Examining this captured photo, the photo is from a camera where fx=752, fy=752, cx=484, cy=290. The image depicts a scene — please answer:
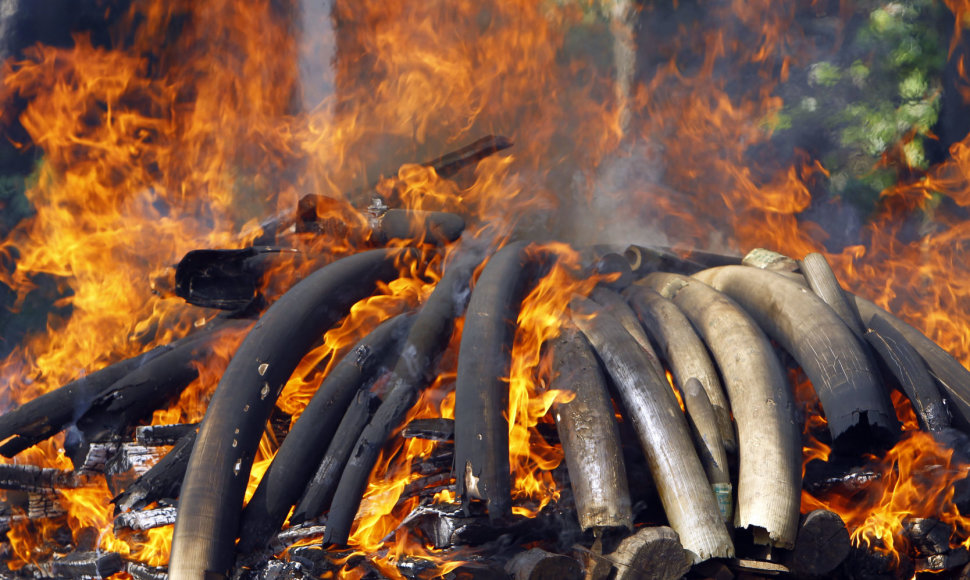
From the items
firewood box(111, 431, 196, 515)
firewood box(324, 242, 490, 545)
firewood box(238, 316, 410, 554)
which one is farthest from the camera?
firewood box(111, 431, 196, 515)

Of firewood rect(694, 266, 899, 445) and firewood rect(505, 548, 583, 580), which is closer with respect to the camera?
firewood rect(505, 548, 583, 580)

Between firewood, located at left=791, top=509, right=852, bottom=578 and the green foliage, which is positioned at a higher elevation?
the green foliage

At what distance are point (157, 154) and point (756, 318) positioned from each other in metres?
10.2

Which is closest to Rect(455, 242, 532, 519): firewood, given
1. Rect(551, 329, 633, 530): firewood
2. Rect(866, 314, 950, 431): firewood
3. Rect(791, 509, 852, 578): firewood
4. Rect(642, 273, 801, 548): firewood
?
Rect(551, 329, 633, 530): firewood

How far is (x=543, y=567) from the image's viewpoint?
12.8ft

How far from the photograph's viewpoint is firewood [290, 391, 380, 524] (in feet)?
16.3

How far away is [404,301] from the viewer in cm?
698

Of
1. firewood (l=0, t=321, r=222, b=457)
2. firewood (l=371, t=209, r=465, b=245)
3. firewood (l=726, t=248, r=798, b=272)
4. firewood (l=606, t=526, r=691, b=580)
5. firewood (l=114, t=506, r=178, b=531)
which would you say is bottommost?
firewood (l=606, t=526, r=691, b=580)

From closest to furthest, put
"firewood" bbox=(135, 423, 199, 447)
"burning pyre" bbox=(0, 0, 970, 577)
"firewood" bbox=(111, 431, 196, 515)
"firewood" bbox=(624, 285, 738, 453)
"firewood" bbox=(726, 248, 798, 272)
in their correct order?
"firewood" bbox=(624, 285, 738, 453) → "firewood" bbox=(111, 431, 196, 515) → "firewood" bbox=(135, 423, 199, 447) → "burning pyre" bbox=(0, 0, 970, 577) → "firewood" bbox=(726, 248, 798, 272)

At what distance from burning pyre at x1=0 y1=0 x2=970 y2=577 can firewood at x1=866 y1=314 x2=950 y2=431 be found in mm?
482

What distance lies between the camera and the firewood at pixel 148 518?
5031mm

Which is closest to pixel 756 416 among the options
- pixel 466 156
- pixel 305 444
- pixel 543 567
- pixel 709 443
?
pixel 709 443

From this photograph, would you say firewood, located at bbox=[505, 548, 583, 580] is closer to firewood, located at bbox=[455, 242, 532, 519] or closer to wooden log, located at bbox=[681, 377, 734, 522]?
firewood, located at bbox=[455, 242, 532, 519]

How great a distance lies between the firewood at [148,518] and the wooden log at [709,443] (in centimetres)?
349
